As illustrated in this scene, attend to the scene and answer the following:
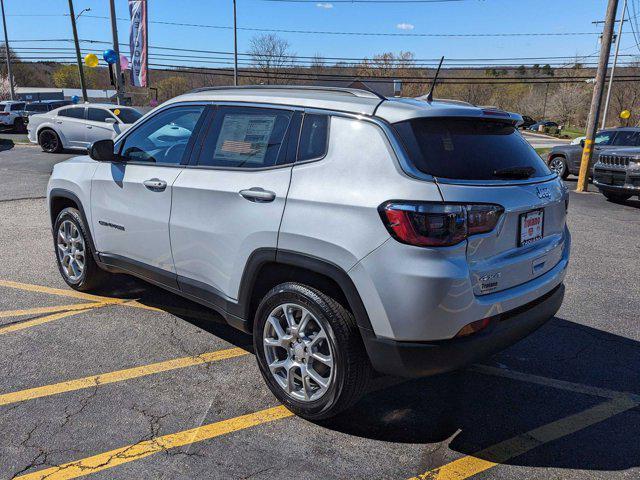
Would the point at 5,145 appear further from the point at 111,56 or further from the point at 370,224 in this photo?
the point at 370,224

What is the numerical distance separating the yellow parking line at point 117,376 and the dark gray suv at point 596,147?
11076 millimetres

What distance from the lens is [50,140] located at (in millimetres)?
18094

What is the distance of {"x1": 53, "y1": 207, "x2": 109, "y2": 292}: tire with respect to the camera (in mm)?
4719

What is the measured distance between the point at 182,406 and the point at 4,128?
102 ft

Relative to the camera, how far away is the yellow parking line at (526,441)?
8.73 feet

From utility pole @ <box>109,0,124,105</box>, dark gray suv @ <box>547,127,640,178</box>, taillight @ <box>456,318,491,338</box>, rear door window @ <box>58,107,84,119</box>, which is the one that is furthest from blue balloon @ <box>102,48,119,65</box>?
taillight @ <box>456,318,491,338</box>

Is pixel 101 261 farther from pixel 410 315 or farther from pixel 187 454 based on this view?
pixel 410 315

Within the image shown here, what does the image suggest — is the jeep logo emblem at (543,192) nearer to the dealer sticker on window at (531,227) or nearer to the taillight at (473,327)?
the dealer sticker on window at (531,227)

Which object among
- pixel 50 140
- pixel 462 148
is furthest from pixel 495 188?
pixel 50 140

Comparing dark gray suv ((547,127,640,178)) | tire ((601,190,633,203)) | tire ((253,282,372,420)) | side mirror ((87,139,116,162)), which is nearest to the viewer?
tire ((253,282,372,420))

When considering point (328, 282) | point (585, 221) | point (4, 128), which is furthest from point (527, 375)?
point (4, 128)

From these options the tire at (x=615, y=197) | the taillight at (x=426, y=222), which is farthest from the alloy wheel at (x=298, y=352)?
the tire at (x=615, y=197)

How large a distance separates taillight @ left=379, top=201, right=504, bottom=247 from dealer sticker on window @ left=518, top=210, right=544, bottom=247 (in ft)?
1.61

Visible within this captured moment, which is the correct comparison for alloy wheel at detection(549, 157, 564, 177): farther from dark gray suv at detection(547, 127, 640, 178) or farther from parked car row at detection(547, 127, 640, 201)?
parked car row at detection(547, 127, 640, 201)
